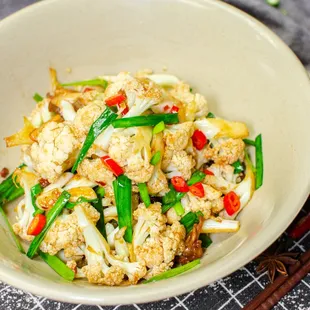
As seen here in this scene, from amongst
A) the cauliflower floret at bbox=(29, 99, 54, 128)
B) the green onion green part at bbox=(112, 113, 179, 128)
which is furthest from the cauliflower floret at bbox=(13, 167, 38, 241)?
the green onion green part at bbox=(112, 113, 179, 128)

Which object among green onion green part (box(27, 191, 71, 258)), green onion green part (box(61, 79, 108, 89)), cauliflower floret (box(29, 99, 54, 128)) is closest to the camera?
green onion green part (box(27, 191, 71, 258))

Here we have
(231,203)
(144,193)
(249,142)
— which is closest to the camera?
A: (144,193)

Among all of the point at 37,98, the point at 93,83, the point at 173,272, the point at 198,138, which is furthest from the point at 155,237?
the point at 37,98

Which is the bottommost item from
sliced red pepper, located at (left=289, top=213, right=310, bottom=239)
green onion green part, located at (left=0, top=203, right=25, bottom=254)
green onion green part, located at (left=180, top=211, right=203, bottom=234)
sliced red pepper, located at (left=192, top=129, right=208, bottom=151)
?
sliced red pepper, located at (left=289, top=213, right=310, bottom=239)

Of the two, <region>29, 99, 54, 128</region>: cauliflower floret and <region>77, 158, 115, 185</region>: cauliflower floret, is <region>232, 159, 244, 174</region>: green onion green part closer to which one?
<region>77, 158, 115, 185</region>: cauliflower floret

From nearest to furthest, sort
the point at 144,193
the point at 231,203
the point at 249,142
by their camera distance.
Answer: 1. the point at 144,193
2. the point at 231,203
3. the point at 249,142

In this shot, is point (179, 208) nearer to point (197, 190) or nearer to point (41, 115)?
point (197, 190)
